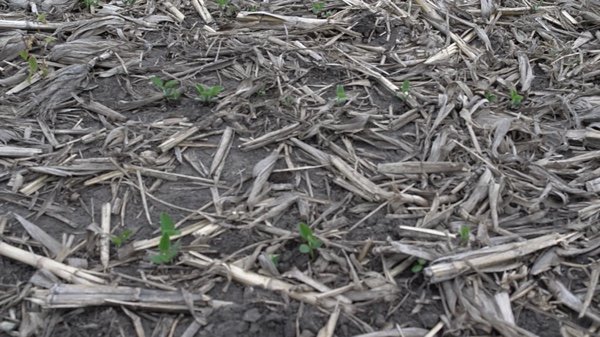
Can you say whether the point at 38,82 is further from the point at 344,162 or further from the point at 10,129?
the point at 344,162

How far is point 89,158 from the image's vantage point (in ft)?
8.74

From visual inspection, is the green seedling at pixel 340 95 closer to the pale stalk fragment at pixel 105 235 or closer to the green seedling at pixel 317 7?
the green seedling at pixel 317 7

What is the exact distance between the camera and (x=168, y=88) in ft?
9.64

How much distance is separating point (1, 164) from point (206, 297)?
105 centimetres

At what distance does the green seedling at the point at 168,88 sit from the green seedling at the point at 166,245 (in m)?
0.76

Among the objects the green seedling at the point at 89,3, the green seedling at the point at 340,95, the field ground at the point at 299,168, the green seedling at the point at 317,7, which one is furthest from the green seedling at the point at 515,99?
the green seedling at the point at 89,3

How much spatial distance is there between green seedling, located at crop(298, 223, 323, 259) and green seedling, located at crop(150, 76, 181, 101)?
0.96 metres

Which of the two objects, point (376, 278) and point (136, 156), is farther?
point (136, 156)

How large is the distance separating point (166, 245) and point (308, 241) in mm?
445

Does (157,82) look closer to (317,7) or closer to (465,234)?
(317,7)

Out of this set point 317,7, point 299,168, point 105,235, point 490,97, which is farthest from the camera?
point 317,7

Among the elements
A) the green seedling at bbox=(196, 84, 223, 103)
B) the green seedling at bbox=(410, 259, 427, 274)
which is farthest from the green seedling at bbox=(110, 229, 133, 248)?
the green seedling at bbox=(410, 259, 427, 274)

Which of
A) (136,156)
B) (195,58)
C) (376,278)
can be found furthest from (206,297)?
(195,58)

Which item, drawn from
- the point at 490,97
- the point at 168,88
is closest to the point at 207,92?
the point at 168,88
